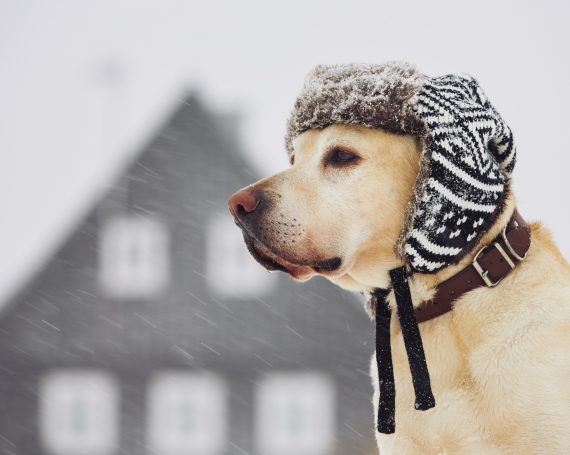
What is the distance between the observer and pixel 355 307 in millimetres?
14875

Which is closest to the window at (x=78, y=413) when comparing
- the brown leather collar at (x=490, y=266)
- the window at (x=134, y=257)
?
the window at (x=134, y=257)

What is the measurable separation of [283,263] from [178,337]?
522 inches

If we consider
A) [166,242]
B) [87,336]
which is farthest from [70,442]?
[166,242]

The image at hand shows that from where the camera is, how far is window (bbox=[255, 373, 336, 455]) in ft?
51.0

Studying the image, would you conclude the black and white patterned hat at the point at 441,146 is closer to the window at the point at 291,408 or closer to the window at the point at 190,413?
the window at the point at 291,408

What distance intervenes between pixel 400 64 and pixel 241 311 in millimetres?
12869

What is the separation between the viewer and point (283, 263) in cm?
246

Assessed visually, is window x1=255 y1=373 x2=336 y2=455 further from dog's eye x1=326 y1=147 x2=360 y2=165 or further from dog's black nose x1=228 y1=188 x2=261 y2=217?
dog's black nose x1=228 y1=188 x2=261 y2=217

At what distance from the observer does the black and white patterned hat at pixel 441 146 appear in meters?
2.34

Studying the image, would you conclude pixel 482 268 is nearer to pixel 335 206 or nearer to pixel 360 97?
pixel 335 206

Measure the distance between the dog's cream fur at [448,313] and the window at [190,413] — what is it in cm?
1329

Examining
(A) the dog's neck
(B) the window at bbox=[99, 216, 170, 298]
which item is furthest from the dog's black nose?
(B) the window at bbox=[99, 216, 170, 298]

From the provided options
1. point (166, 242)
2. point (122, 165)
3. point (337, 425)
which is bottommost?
point (337, 425)

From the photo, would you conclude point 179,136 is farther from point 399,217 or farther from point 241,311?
point 399,217
